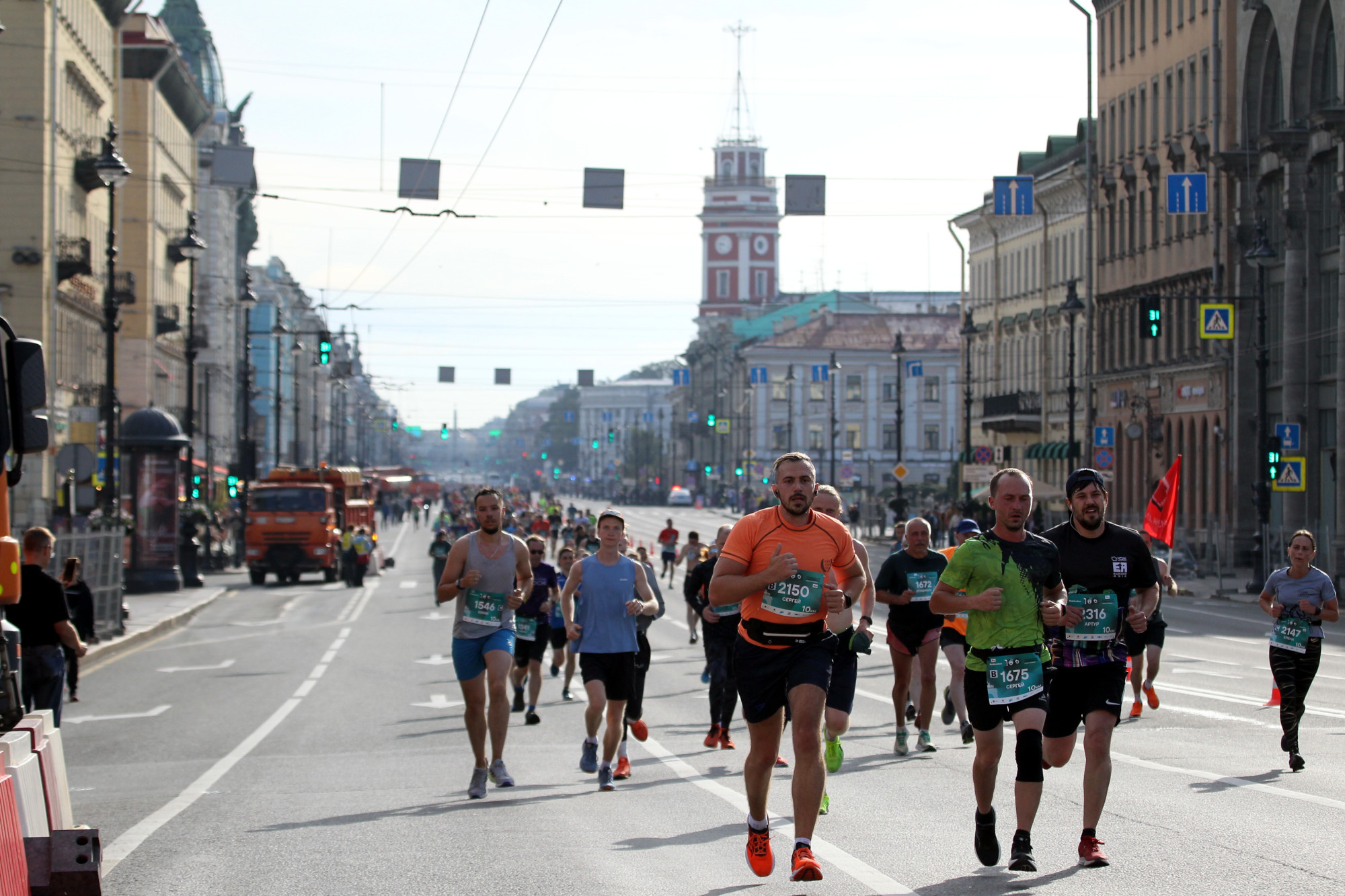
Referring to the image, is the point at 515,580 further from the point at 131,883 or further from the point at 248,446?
the point at 248,446

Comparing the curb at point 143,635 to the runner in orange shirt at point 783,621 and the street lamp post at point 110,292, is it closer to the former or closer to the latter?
the street lamp post at point 110,292

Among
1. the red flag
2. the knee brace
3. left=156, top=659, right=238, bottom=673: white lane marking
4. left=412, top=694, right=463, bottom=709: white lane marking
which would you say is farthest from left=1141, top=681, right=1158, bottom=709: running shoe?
left=156, top=659, right=238, bottom=673: white lane marking

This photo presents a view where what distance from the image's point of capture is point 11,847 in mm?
5738

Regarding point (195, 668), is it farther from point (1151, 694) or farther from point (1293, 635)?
point (1293, 635)

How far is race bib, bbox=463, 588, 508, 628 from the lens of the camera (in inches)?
482

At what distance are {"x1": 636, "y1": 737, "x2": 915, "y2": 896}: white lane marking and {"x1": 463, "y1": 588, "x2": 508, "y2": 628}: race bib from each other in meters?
1.85

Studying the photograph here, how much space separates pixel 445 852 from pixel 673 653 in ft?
58.8

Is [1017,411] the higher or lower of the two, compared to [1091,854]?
higher

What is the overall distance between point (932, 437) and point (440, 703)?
339ft

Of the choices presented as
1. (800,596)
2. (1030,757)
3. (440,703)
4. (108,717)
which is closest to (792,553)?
(800,596)

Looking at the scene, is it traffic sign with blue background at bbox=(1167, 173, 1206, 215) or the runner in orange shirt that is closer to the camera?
the runner in orange shirt

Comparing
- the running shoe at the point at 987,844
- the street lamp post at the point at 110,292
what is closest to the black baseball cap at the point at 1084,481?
→ the running shoe at the point at 987,844

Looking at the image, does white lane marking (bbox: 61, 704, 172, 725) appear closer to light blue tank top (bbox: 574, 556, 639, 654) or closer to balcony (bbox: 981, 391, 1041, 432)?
light blue tank top (bbox: 574, 556, 639, 654)

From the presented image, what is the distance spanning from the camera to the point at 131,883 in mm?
9008
